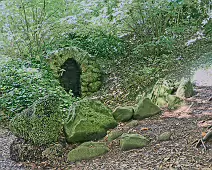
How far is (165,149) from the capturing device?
3203 mm

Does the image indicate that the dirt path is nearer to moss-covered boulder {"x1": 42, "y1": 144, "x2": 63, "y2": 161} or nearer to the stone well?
moss-covered boulder {"x1": 42, "y1": 144, "x2": 63, "y2": 161}

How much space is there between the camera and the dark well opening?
24.7ft

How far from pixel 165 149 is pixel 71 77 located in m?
4.86

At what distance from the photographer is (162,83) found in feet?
18.0

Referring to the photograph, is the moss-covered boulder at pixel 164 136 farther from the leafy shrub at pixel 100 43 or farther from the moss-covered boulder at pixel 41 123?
the leafy shrub at pixel 100 43

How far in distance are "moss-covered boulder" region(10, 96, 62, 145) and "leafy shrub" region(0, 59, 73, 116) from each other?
801mm

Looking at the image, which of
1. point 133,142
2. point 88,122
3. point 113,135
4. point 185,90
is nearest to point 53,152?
point 88,122

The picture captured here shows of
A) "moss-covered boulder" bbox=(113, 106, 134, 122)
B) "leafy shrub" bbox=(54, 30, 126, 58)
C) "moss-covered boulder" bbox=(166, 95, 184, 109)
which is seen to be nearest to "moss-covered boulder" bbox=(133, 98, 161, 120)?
"moss-covered boulder" bbox=(113, 106, 134, 122)

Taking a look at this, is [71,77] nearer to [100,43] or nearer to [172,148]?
[100,43]

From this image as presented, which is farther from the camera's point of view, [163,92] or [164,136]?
[163,92]

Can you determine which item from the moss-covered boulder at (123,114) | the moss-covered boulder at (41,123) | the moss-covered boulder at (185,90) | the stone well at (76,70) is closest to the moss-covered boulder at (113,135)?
the moss-covered boulder at (123,114)

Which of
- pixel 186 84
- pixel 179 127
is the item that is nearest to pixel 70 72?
pixel 186 84

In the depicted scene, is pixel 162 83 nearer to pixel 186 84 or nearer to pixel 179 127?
pixel 186 84

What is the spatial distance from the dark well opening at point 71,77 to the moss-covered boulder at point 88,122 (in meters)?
3.19
